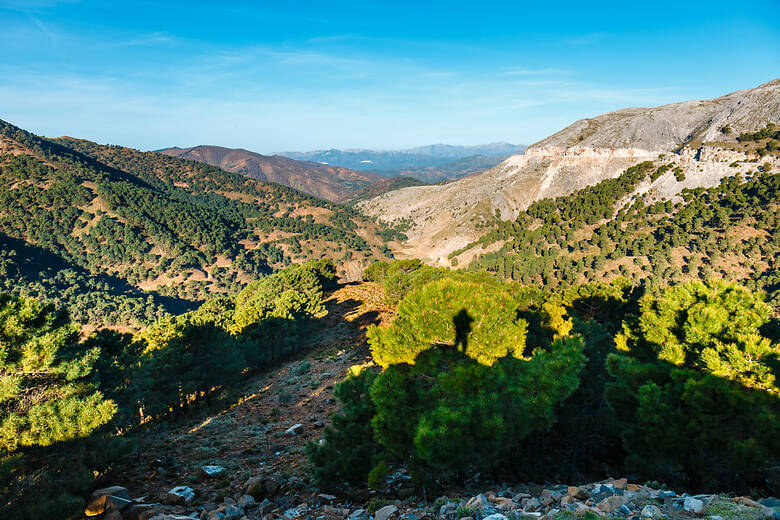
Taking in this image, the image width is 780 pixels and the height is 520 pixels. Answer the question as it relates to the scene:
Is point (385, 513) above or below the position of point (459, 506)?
below

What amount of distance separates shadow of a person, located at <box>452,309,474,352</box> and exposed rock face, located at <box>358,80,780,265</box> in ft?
381

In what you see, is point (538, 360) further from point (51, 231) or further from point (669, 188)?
point (51, 231)

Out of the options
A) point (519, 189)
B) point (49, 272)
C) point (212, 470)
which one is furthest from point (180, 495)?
point (519, 189)

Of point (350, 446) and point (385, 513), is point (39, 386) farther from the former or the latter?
point (385, 513)

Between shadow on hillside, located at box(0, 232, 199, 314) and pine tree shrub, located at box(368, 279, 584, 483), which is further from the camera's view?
shadow on hillside, located at box(0, 232, 199, 314)

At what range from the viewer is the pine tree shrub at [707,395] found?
420 inches

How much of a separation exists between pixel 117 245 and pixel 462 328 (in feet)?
520

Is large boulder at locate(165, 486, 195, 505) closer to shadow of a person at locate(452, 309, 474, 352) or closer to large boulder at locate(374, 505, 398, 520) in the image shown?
large boulder at locate(374, 505, 398, 520)

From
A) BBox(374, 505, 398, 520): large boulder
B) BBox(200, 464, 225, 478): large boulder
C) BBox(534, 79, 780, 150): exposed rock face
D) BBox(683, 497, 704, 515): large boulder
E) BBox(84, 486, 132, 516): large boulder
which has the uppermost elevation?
BBox(534, 79, 780, 150): exposed rock face

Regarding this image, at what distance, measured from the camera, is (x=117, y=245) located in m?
133

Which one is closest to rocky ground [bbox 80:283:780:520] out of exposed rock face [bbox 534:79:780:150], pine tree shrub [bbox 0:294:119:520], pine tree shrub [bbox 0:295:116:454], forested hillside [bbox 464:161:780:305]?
pine tree shrub [bbox 0:294:119:520]

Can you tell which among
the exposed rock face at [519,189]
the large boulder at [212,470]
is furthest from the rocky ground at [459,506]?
the exposed rock face at [519,189]

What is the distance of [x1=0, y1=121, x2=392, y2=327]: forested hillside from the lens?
110m

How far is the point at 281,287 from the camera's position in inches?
2482
